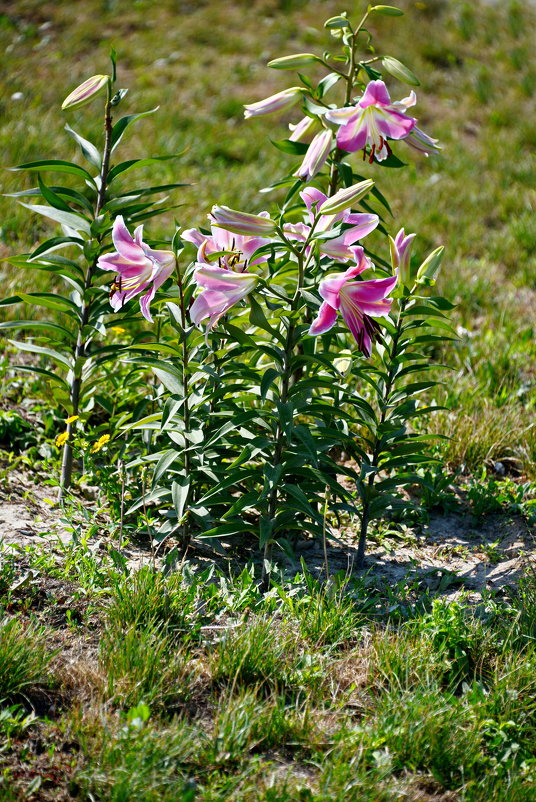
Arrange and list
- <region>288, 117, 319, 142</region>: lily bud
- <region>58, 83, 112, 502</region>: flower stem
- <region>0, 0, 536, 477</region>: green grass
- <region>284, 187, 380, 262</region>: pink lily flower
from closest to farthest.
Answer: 1. <region>284, 187, 380, 262</region>: pink lily flower
2. <region>288, 117, 319, 142</region>: lily bud
3. <region>58, 83, 112, 502</region>: flower stem
4. <region>0, 0, 536, 477</region>: green grass

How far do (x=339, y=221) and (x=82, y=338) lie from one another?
101cm

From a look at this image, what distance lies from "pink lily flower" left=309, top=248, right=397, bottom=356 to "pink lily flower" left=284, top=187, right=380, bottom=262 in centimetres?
8

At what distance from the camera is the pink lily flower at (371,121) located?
210 centimetres

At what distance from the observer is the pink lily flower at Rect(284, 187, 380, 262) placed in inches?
80.7

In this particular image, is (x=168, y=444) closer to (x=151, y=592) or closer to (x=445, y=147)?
(x=151, y=592)

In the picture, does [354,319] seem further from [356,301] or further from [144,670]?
[144,670]

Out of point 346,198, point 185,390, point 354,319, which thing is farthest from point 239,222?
point 185,390

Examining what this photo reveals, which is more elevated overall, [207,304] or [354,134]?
[354,134]

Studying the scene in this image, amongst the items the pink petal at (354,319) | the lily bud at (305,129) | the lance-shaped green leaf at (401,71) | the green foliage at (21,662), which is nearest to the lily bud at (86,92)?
the lily bud at (305,129)

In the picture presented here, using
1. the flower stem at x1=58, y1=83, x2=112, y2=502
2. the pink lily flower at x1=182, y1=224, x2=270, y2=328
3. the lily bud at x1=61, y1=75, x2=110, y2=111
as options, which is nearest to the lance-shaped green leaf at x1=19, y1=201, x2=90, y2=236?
the flower stem at x1=58, y1=83, x2=112, y2=502

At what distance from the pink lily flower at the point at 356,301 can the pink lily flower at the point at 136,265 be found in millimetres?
446

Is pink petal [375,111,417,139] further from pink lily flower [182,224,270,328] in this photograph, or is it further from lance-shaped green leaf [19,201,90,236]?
lance-shaped green leaf [19,201,90,236]

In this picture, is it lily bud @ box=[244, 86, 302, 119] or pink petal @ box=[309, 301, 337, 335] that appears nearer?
pink petal @ box=[309, 301, 337, 335]

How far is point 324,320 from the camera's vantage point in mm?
1954
